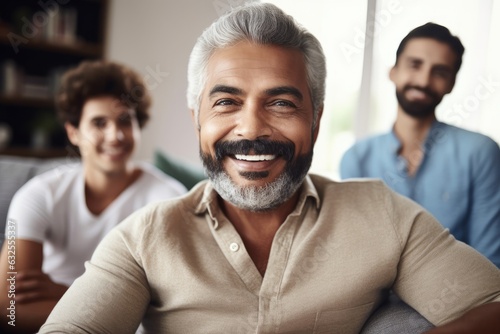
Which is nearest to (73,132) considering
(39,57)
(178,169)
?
(178,169)

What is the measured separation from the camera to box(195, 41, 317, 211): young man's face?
1.01 meters

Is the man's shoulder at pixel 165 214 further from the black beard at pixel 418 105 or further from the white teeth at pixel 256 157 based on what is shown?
the black beard at pixel 418 105

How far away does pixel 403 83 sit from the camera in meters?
1.21

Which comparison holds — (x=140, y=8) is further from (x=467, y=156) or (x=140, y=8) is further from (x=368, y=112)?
(x=467, y=156)

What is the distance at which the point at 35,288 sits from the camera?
1.27m

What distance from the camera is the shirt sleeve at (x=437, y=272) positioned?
971 millimetres

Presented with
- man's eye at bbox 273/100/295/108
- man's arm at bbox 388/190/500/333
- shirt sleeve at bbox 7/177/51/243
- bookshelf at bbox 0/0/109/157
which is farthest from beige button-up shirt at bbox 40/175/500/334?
bookshelf at bbox 0/0/109/157

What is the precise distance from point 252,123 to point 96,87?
2.76ft

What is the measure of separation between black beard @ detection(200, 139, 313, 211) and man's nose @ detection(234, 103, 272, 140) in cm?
2

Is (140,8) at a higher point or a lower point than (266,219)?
higher

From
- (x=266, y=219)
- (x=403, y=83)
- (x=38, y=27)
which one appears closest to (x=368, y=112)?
(x=403, y=83)

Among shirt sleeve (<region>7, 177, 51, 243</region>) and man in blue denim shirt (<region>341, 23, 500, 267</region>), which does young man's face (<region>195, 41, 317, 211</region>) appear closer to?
man in blue denim shirt (<region>341, 23, 500, 267</region>)

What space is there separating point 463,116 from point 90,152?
3.88 feet

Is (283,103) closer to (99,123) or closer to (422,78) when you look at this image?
(422,78)
